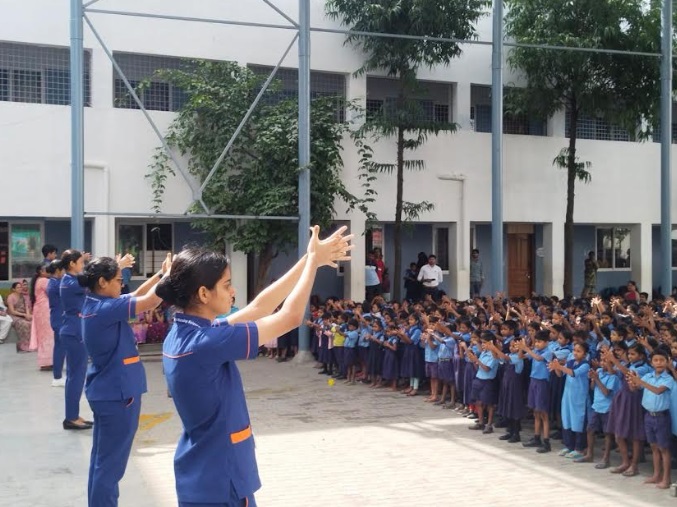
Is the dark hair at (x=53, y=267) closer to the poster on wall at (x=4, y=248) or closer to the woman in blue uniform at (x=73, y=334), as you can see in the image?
the woman in blue uniform at (x=73, y=334)

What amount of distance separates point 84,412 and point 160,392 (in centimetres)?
165

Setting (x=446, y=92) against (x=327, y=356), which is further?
(x=446, y=92)

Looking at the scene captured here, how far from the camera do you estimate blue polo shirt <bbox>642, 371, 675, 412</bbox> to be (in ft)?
20.6

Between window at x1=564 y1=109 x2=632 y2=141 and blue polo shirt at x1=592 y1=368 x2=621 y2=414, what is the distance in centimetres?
1104

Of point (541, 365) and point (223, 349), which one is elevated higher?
point (223, 349)

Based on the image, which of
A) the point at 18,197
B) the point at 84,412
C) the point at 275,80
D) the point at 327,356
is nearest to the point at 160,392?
the point at 84,412

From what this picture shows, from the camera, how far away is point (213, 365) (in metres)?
2.82

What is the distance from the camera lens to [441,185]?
15594 millimetres

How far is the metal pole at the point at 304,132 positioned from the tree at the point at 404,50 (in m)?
2.05

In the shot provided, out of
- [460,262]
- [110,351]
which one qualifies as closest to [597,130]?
[460,262]

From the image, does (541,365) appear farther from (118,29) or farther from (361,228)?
(118,29)

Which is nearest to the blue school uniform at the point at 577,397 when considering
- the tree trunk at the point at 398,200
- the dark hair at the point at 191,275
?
the dark hair at the point at 191,275

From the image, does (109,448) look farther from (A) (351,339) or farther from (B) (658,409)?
(A) (351,339)

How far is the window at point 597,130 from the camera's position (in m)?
17.2
